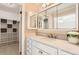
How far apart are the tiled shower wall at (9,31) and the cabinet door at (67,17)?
74 centimetres

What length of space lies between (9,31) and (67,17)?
0.98 metres

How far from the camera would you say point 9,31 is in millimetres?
1505

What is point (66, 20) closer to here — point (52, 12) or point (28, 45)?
point (52, 12)

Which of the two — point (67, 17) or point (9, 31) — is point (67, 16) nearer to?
point (67, 17)

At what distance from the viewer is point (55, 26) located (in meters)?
1.61

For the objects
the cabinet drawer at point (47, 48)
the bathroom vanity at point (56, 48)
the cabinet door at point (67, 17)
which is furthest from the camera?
the cabinet door at point (67, 17)

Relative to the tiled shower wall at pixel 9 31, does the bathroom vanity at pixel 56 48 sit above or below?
below

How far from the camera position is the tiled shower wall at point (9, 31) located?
144 cm

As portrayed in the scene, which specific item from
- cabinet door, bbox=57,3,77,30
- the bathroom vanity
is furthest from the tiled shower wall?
cabinet door, bbox=57,3,77,30

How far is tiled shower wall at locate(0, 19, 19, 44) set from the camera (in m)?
1.44

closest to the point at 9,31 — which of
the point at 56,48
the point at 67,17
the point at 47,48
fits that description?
the point at 47,48

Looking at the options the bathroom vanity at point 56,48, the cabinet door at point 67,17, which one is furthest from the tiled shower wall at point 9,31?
the cabinet door at point 67,17

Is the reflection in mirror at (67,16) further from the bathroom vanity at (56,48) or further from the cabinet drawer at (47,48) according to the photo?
the cabinet drawer at (47,48)
